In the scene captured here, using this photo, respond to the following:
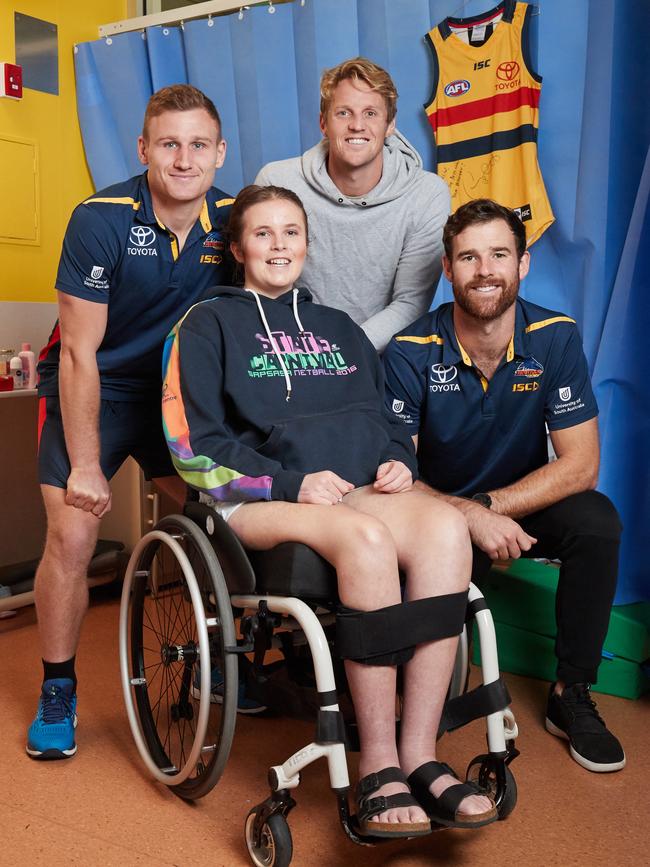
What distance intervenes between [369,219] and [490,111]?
2.18 feet

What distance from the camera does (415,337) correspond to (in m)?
2.18

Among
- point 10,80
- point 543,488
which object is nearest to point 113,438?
point 543,488

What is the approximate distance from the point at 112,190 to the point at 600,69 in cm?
132

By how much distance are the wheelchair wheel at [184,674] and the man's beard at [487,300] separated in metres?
0.84

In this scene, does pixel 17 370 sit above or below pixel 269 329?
below

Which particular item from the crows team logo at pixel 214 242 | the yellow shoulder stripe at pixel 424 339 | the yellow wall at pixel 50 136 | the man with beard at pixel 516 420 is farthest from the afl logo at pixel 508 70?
the yellow wall at pixel 50 136

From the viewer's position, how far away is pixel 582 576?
6.64 ft

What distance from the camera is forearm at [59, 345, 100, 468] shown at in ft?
6.61

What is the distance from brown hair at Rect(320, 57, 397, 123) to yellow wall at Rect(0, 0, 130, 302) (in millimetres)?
1473

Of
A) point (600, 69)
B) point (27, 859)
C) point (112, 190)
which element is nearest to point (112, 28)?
point (112, 190)

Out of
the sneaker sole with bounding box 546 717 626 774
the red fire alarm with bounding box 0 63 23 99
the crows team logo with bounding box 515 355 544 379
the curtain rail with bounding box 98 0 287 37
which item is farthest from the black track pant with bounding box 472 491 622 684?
the red fire alarm with bounding box 0 63 23 99

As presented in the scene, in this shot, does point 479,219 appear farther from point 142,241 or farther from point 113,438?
point 113,438

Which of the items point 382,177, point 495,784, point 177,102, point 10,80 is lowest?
point 495,784

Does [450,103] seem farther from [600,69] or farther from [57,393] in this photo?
[57,393]
